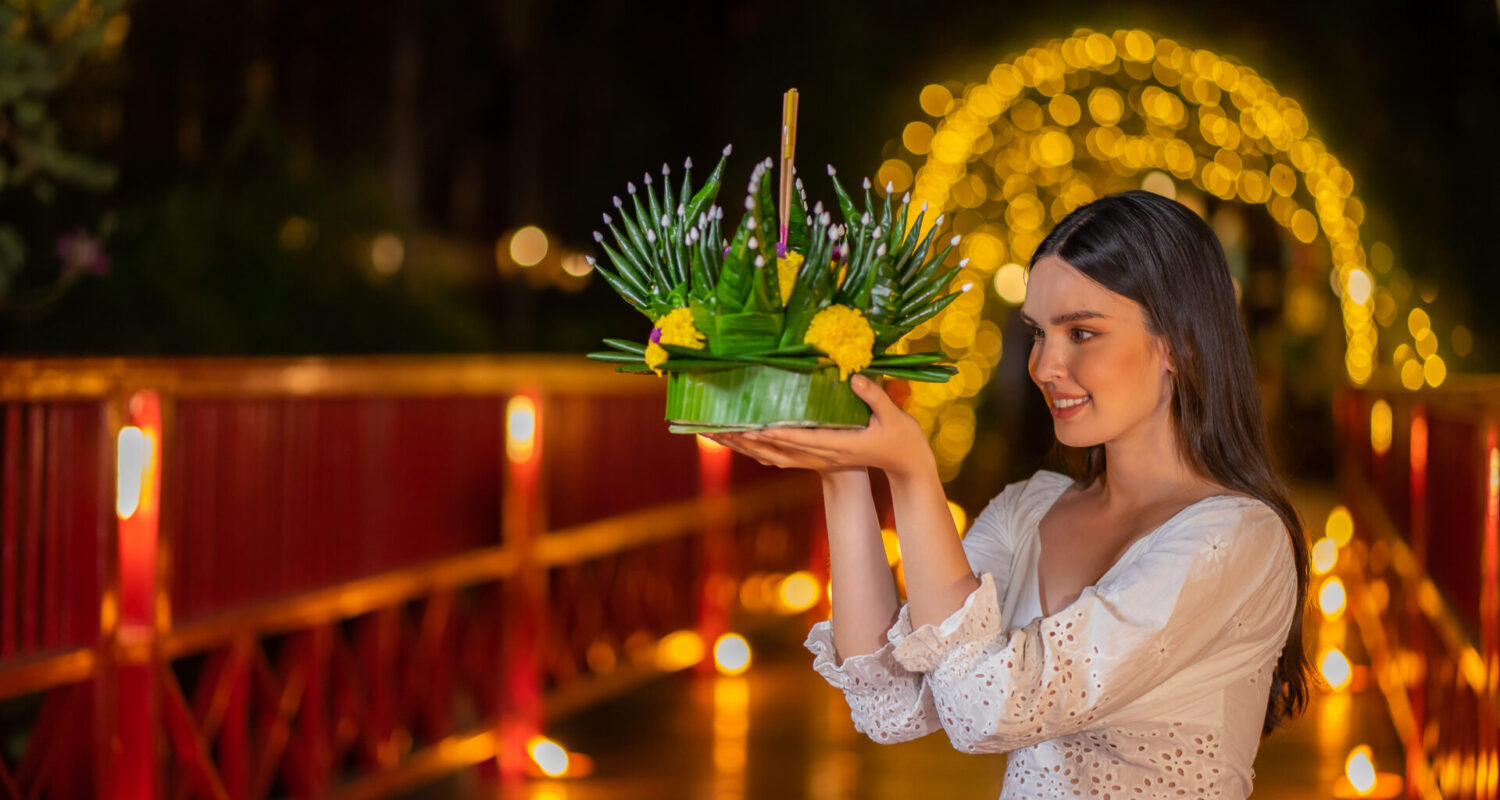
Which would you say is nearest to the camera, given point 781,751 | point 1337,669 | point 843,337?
point 843,337

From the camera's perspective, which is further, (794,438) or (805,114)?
(805,114)

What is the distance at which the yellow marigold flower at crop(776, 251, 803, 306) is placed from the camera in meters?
1.58

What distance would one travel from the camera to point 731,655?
6.68m

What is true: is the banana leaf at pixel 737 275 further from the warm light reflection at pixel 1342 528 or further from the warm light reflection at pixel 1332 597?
the warm light reflection at pixel 1342 528

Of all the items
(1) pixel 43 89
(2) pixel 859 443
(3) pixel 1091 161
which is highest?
(3) pixel 1091 161

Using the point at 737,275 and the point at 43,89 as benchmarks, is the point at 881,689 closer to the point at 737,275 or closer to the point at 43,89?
the point at 737,275

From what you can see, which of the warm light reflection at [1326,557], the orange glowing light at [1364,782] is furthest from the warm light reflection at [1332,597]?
the orange glowing light at [1364,782]

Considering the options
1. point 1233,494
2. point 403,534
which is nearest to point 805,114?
point 403,534

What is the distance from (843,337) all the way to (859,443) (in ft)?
0.33

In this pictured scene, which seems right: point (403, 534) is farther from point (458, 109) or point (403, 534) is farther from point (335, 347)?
point (458, 109)

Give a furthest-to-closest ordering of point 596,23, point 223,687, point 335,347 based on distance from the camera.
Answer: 1. point 596,23
2. point 335,347
3. point 223,687

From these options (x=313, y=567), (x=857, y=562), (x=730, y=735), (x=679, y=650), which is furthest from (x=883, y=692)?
(x=679, y=650)

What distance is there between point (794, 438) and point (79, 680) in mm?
2254

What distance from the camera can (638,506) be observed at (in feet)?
21.6
